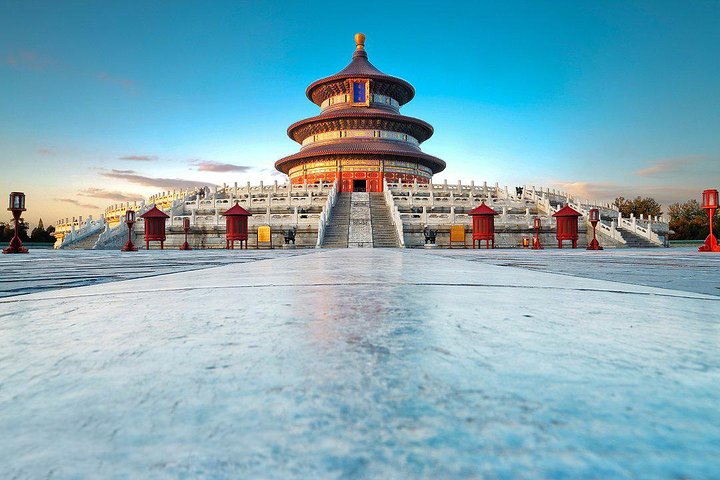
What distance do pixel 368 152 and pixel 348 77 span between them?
831 cm

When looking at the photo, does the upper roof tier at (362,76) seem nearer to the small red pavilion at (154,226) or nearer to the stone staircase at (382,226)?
the stone staircase at (382,226)

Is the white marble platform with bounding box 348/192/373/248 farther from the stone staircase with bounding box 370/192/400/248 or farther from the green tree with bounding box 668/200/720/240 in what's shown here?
the green tree with bounding box 668/200/720/240

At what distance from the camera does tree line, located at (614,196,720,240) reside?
39.1 m

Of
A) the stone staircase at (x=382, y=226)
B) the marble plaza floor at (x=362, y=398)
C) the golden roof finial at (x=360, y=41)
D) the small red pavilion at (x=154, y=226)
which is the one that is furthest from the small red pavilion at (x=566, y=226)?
the golden roof finial at (x=360, y=41)

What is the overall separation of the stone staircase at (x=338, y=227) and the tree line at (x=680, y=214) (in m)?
29.5

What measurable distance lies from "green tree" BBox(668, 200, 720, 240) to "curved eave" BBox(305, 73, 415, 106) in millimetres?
24876

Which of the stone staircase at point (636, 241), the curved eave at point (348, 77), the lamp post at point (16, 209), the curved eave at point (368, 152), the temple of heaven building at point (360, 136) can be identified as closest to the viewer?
the lamp post at point (16, 209)

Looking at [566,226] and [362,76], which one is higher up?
[362,76]

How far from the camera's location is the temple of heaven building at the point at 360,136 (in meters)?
35.1

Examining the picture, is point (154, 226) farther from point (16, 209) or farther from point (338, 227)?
point (338, 227)

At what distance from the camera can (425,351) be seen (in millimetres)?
837

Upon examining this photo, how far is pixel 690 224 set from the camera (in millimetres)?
40781

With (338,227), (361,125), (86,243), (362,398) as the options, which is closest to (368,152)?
(361,125)

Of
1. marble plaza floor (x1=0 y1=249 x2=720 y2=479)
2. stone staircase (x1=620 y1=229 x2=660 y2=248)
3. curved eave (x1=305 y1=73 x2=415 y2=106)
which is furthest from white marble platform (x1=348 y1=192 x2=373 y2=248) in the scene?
curved eave (x1=305 y1=73 x2=415 y2=106)
